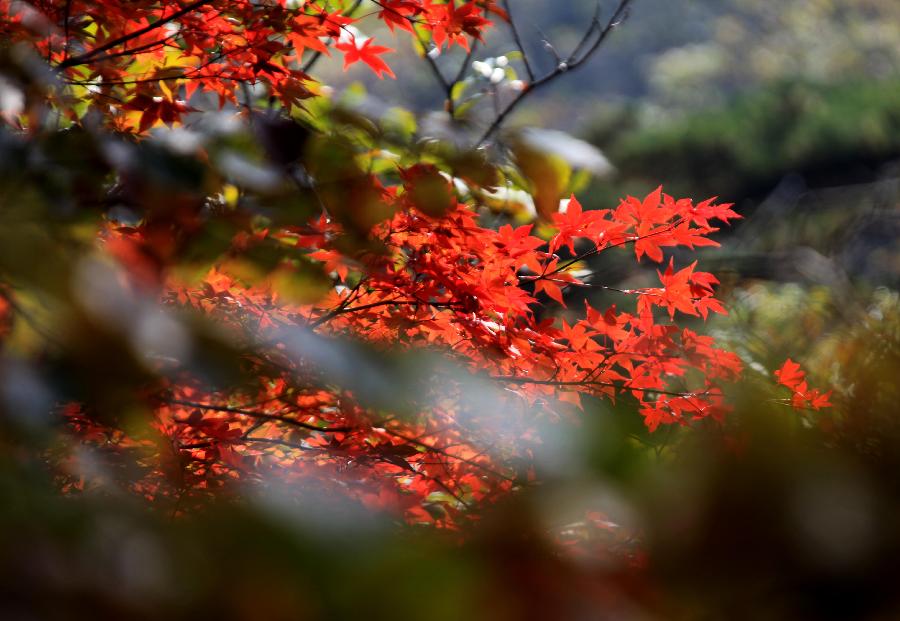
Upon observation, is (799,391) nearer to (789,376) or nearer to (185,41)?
(789,376)

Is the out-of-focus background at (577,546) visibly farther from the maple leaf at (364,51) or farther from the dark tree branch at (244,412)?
the maple leaf at (364,51)

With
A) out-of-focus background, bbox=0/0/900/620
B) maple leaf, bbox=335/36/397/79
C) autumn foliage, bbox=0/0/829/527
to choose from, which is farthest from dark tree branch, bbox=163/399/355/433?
maple leaf, bbox=335/36/397/79

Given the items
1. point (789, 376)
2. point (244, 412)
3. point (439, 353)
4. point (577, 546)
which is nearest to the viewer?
point (577, 546)

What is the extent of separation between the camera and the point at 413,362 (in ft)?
3.08

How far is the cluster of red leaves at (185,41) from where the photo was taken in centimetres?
173

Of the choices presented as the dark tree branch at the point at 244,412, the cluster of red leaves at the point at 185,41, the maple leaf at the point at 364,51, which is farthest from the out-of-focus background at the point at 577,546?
the maple leaf at the point at 364,51

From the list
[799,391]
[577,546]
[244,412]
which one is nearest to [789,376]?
[799,391]

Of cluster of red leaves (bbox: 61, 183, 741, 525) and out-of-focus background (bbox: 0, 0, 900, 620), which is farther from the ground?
out-of-focus background (bbox: 0, 0, 900, 620)

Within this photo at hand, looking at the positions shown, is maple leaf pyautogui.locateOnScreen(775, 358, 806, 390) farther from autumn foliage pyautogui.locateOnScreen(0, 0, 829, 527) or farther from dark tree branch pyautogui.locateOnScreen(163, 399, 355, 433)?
dark tree branch pyautogui.locateOnScreen(163, 399, 355, 433)

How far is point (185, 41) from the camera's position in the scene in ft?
6.23

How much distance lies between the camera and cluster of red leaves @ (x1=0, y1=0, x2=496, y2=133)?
68.0 inches

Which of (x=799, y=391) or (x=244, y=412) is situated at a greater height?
(x=244, y=412)

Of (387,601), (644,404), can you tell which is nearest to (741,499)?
(387,601)

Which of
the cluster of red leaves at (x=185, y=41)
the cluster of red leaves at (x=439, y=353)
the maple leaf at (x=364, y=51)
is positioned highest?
the cluster of red leaves at (x=185, y=41)
